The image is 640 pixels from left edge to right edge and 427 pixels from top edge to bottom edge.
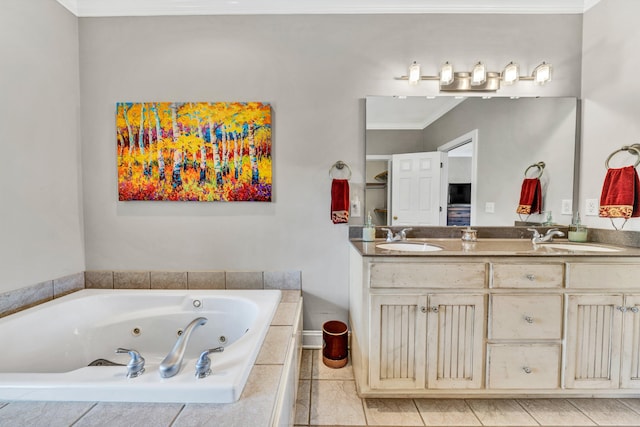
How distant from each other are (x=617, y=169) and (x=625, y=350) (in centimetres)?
106

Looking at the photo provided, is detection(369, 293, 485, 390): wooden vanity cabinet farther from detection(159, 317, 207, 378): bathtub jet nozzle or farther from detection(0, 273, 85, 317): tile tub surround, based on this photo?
detection(0, 273, 85, 317): tile tub surround

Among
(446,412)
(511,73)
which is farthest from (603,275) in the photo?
(511,73)

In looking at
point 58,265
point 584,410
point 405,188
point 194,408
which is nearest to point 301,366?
point 194,408

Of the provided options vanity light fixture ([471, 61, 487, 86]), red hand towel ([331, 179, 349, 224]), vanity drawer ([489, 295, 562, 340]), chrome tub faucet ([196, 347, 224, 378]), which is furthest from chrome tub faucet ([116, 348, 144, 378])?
vanity light fixture ([471, 61, 487, 86])

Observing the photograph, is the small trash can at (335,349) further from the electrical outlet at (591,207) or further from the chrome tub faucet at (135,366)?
the electrical outlet at (591,207)

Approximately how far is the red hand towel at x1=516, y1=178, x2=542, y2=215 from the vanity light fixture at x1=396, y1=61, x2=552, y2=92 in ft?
2.32

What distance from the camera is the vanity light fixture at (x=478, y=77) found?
1.82 m

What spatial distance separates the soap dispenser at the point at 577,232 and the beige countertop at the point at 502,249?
4cm

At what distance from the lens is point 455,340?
4.67ft

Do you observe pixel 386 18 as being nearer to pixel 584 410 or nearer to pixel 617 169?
pixel 617 169

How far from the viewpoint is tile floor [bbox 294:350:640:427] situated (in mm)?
1349

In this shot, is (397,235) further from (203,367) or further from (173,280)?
(173,280)

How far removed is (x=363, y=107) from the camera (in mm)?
1905

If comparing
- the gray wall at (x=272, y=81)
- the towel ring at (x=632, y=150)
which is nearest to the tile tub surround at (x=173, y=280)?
the gray wall at (x=272, y=81)
